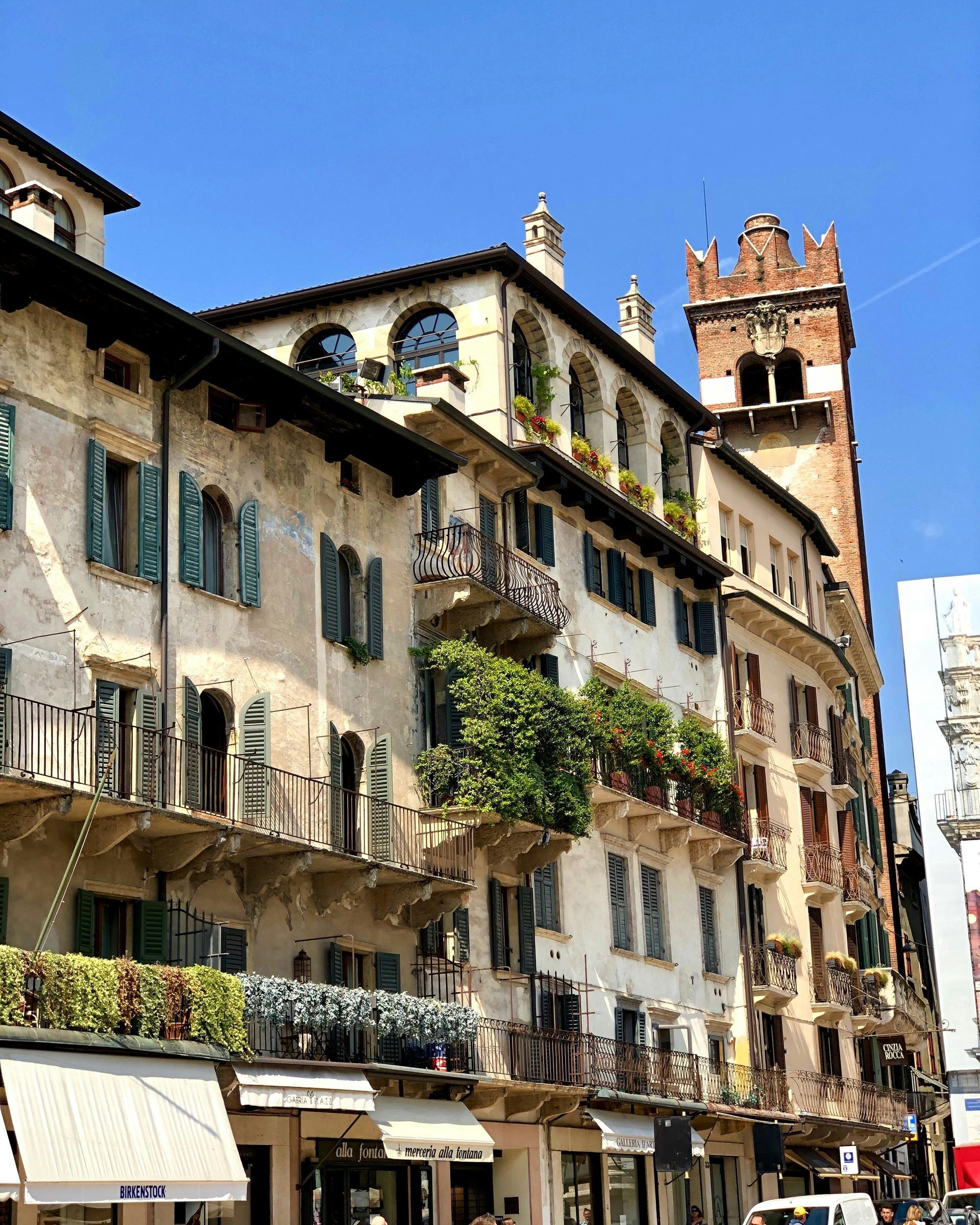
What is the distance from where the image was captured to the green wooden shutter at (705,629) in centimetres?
4184

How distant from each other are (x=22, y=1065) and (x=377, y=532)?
12340mm

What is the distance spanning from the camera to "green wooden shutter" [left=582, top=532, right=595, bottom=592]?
1438 inches

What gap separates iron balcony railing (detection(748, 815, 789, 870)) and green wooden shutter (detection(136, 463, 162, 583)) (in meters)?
20.2

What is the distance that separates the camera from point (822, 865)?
1825 inches

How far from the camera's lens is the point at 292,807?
25.7 metres

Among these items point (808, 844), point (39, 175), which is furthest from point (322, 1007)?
point (808, 844)

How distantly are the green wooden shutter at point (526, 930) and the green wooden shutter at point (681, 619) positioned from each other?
10.4 m

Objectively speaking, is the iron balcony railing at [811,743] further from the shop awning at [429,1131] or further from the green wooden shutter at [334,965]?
the green wooden shutter at [334,965]

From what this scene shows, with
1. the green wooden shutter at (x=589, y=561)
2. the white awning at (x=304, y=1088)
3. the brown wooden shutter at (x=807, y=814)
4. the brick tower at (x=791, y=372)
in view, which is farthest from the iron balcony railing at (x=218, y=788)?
the brick tower at (x=791, y=372)

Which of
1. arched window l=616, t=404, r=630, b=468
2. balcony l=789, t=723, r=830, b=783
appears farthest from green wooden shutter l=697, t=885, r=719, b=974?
arched window l=616, t=404, r=630, b=468

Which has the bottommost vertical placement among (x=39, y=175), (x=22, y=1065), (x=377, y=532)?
(x=22, y=1065)

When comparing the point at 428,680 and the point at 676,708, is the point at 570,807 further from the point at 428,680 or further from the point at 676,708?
the point at 676,708

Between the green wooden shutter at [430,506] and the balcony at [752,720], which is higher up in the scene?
the green wooden shutter at [430,506]

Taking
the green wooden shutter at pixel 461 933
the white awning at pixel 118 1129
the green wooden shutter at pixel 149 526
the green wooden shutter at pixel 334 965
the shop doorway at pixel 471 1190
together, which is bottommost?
the shop doorway at pixel 471 1190
